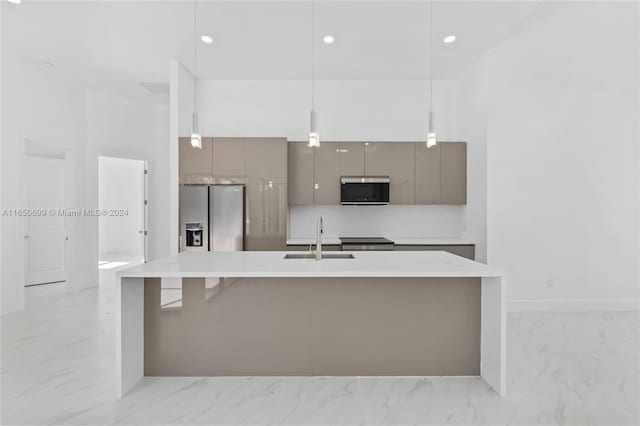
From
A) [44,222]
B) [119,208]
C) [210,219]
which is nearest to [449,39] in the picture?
[210,219]

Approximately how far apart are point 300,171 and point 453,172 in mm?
2085

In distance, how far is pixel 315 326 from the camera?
8.87ft

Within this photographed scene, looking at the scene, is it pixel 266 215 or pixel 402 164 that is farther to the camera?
Result: pixel 402 164

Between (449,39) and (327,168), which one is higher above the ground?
(449,39)

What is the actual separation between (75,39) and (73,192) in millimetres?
2419

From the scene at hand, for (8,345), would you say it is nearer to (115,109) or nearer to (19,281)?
(19,281)

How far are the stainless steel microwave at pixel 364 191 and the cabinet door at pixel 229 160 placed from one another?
135 centimetres

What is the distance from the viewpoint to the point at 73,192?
18.1ft

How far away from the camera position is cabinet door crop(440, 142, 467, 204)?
4.92 meters

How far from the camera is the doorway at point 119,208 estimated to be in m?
9.03

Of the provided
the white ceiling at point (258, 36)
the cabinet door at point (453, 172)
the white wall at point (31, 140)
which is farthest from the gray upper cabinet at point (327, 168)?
the white wall at point (31, 140)

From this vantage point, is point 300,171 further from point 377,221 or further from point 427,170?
point 427,170

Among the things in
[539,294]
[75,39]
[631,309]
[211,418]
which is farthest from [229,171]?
[631,309]

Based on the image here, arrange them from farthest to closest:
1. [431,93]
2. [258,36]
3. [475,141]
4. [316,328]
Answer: [431,93] < [475,141] < [258,36] < [316,328]
